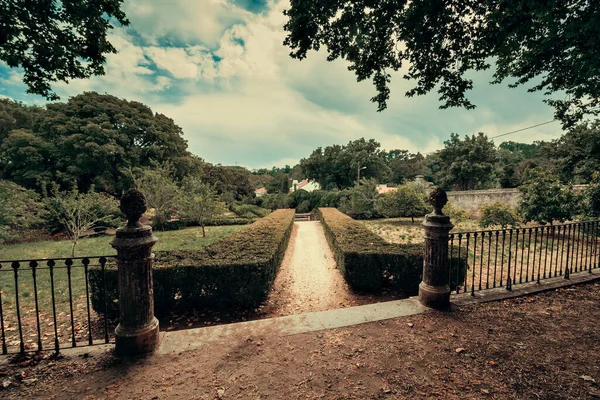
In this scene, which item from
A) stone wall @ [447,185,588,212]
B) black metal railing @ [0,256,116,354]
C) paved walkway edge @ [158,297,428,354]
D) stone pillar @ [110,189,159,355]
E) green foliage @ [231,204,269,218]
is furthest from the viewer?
green foliage @ [231,204,269,218]

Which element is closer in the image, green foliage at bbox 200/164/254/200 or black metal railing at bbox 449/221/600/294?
black metal railing at bbox 449/221/600/294

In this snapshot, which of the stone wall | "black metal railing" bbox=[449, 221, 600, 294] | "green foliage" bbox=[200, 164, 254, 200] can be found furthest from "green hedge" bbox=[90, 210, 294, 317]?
"green foliage" bbox=[200, 164, 254, 200]

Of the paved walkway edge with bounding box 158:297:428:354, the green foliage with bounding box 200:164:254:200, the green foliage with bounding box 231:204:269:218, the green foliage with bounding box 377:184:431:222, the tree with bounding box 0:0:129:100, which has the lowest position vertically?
the green foliage with bounding box 231:204:269:218

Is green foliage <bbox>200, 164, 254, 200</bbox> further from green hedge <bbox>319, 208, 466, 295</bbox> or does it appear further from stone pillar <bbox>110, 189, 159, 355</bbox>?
stone pillar <bbox>110, 189, 159, 355</bbox>

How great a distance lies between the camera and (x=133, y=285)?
9.73ft

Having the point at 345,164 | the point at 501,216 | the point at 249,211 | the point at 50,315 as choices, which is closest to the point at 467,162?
the point at 345,164

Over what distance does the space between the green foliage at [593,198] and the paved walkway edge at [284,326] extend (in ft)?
41.4

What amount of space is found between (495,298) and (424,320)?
65.5 inches

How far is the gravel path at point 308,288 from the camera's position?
18.6 feet

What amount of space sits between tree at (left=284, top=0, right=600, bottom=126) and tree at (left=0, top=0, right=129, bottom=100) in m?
3.74

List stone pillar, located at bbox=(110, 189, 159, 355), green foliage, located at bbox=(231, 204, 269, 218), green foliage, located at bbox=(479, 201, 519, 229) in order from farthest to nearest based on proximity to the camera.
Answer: green foliage, located at bbox=(231, 204, 269, 218), green foliage, located at bbox=(479, 201, 519, 229), stone pillar, located at bbox=(110, 189, 159, 355)

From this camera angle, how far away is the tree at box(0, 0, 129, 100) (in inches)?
172

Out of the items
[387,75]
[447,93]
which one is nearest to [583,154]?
[447,93]

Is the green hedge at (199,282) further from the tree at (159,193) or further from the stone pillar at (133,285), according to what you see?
the tree at (159,193)
